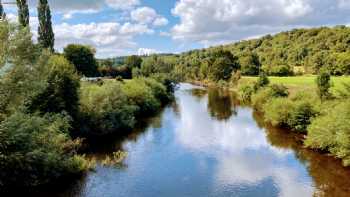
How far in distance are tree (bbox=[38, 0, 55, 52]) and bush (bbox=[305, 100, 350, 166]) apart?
39183mm

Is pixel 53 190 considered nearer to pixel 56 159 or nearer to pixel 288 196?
pixel 56 159

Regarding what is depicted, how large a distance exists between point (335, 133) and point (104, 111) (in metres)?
21.3

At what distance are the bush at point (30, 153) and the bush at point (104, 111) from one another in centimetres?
1121

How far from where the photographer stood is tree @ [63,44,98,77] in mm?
80312

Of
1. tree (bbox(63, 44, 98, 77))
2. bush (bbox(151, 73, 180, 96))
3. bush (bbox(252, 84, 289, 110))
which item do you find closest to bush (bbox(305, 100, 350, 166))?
bush (bbox(252, 84, 289, 110))

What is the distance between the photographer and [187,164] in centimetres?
3136

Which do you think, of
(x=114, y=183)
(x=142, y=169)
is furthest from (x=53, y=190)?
(x=142, y=169)

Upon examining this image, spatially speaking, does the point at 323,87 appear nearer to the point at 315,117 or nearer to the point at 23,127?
the point at 315,117

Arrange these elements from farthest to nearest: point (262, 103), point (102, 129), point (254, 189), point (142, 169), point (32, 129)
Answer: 1. point (262, 103)
2. point (102, 129)
3. point (142, 169)
4. point (254, 189)
5. point (32, 129)

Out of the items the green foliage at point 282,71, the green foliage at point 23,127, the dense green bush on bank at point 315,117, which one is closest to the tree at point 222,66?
the green foliage at point 282,71

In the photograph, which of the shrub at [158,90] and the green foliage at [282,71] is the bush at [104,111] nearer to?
the shrub at [158,90]

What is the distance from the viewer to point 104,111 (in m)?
39.9

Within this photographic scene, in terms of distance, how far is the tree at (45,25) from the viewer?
57.8m

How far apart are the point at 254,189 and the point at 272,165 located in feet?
20.9
